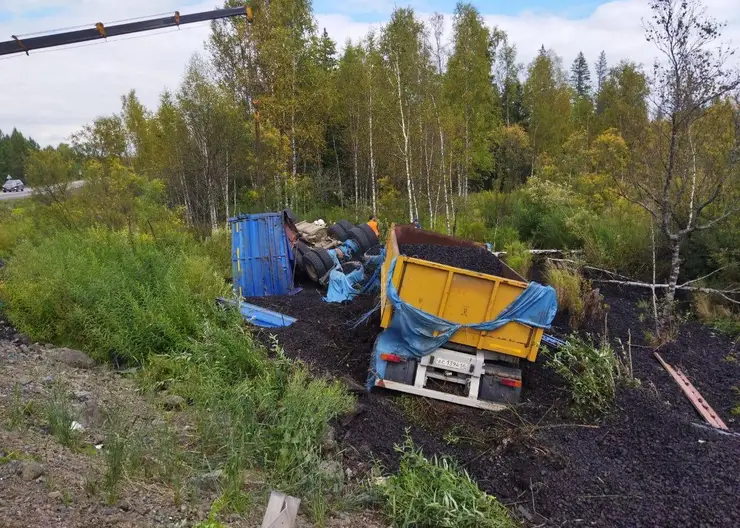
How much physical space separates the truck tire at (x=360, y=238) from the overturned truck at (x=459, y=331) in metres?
6.38

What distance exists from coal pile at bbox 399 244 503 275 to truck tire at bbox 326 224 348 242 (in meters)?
4.55

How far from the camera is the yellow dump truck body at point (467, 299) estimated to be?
20.5ft

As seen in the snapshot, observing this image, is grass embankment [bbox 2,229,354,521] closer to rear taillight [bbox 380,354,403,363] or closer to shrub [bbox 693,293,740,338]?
rear taillight [bbox 380,354,403,363]

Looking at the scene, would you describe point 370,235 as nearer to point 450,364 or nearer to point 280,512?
point 450,364

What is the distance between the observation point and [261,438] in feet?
15.4

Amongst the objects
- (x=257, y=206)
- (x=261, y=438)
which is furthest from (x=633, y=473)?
(x=257, y=206)

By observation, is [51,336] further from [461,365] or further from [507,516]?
[507,516]

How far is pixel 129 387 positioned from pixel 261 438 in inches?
94.4

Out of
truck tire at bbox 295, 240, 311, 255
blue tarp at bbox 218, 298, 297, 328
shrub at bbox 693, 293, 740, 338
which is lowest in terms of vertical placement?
shrub at bbox 693, 293, 740, 338

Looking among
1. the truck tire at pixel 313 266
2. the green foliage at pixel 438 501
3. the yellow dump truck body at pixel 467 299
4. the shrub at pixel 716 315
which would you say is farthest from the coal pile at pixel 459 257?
the shrub at pixel 716 315

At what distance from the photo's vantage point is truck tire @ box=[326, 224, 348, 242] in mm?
13070

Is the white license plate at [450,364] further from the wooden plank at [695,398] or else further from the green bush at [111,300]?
the green bush at [111,300]

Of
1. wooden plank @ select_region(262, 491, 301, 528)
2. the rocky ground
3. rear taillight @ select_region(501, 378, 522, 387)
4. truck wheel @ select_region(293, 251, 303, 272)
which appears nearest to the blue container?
truck wheel @ select_region(293, 251, 303, 272)

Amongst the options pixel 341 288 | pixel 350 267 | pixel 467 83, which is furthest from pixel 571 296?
pixel 467 83
